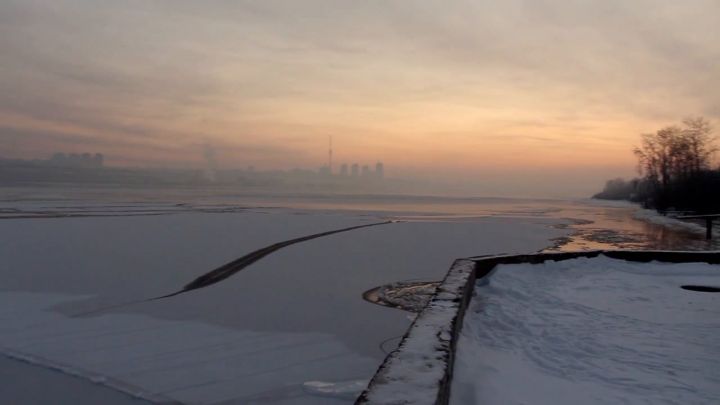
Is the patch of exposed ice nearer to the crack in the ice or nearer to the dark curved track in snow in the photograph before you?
the dark curved track in snow

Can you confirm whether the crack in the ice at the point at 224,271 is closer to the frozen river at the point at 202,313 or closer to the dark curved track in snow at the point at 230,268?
the dark curved track in snow at the point at 230,268

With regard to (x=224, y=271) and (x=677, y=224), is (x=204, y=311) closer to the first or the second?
(x=224, y=271)

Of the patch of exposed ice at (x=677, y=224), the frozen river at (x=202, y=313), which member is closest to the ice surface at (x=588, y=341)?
the frozen river at (x=202, y=313)

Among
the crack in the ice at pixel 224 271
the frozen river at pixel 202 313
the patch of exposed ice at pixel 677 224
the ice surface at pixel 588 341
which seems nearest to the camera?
the ice surface at pixel 588 341

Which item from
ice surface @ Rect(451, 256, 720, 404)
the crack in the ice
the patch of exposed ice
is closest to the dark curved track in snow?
the crack in the ice

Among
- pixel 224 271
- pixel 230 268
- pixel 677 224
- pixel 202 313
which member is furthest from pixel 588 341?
pixel 677 224

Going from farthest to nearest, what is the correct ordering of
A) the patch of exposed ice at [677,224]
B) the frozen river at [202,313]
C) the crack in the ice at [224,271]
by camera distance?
the patch of exposed ice at [677,224], the crack in the ice at [224,271], the frozen river at [202,313]

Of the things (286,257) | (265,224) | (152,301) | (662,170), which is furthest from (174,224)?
(662,170)

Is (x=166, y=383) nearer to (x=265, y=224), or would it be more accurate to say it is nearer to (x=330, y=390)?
(x=330, y=390)
